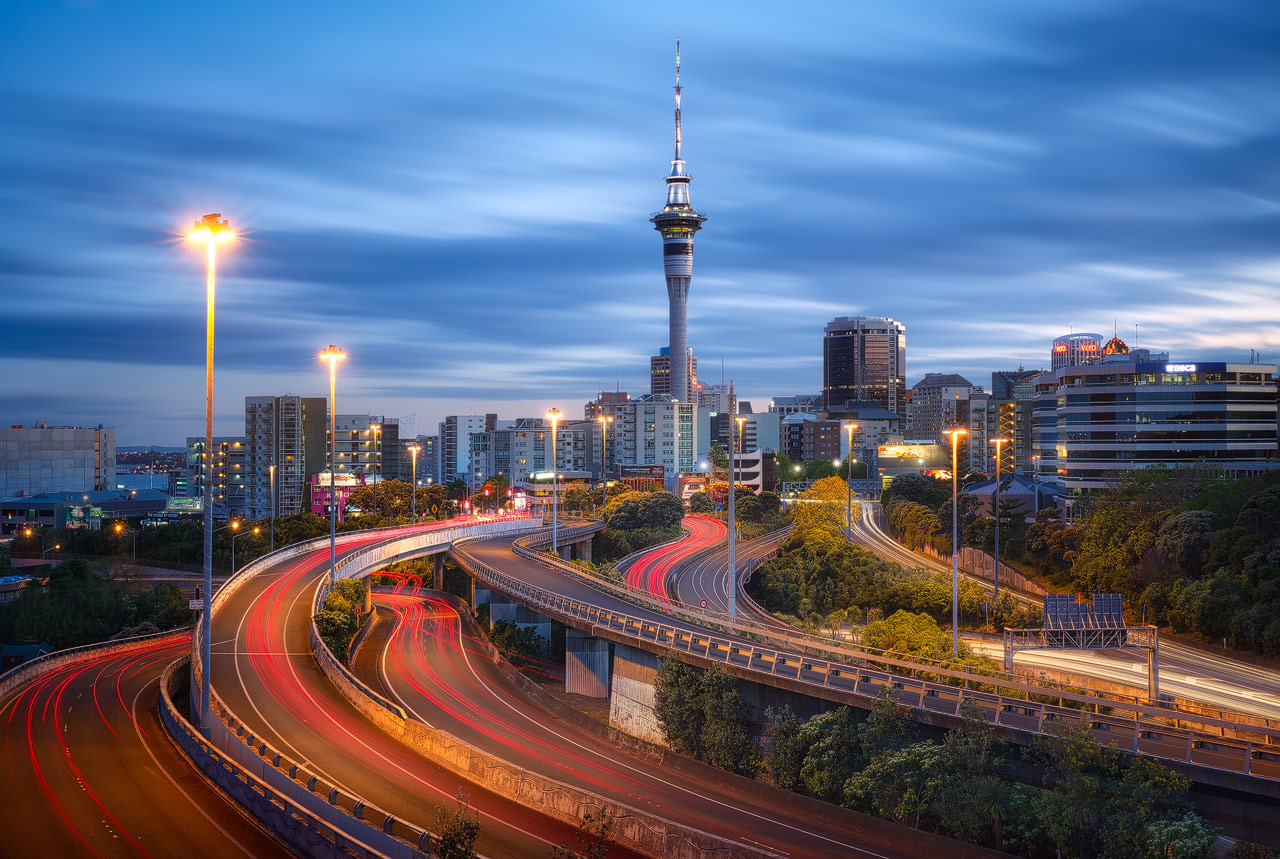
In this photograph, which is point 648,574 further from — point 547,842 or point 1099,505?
point 547,842

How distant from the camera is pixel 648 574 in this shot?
248ft

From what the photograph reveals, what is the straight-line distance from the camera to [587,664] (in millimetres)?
41875

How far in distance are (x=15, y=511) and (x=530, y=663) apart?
13171 centimetres

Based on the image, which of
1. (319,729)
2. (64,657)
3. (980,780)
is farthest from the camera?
(64,657)

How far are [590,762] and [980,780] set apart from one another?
12771 mm

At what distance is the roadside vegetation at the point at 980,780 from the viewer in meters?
19.6

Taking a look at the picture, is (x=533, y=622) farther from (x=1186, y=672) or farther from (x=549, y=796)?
(x=549, y=796)

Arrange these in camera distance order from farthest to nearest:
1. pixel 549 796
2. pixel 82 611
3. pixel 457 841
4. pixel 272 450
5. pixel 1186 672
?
pixel 272 450, pixel 82 611, pixel 1186 672, pixel 549 796, pixel 457 841

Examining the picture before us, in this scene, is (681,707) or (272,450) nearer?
(681,707)

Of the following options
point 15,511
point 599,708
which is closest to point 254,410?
point 15,511

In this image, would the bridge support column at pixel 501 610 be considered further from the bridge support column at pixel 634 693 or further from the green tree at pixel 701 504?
the green tree at pixel 701 504

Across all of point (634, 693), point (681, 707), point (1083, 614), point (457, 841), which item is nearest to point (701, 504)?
point (634, 693)

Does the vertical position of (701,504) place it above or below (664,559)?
above

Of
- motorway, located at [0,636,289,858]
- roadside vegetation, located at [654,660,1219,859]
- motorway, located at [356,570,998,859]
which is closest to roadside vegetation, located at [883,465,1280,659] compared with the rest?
motorway, located at [356,570,998,859]
